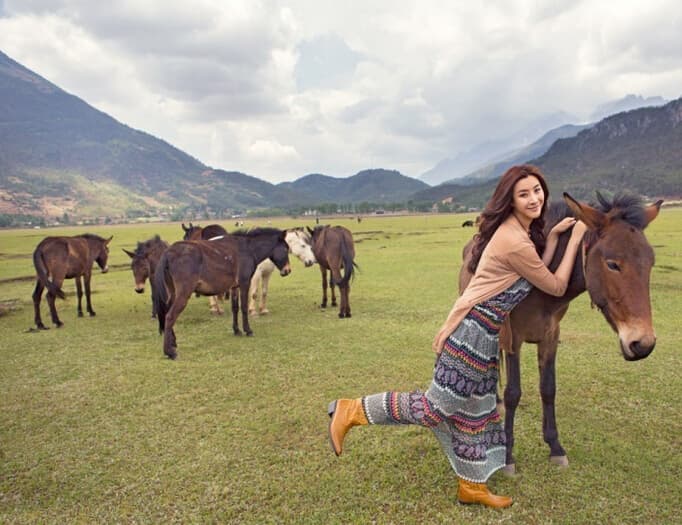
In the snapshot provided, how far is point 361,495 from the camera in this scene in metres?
3.52

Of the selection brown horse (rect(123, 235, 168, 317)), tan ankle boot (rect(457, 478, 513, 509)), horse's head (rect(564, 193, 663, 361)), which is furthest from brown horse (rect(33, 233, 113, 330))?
horse's head (rect(564, 193, 663, 361))

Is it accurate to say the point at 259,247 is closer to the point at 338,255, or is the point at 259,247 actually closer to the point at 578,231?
the point at 338,255

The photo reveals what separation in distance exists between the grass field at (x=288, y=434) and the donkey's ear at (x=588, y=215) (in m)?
2.29

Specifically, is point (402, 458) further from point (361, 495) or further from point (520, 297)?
point (520, 297)

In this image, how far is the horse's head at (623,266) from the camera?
8.84 ft

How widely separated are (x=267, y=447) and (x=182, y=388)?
2319mm

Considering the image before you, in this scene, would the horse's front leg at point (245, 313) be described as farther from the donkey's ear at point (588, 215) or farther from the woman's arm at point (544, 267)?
the donkey's ear at point (588, 215)

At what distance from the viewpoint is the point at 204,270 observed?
794cm

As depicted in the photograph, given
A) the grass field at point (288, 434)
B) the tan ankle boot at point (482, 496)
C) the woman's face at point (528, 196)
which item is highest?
the woman's face at point (528, 196)

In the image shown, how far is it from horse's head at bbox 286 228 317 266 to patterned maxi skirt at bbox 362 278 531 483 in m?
8.61

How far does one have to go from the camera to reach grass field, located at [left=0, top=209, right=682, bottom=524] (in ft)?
11.1

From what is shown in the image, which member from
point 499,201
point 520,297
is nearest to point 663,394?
point 520,297

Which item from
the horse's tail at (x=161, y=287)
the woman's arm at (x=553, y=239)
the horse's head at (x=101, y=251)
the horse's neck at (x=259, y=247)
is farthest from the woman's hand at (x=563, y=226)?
the horse's head at (x=101, y=251)

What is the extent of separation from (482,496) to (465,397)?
940mm
